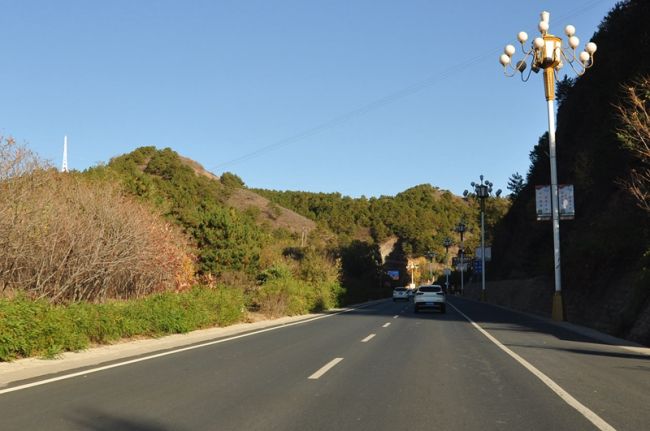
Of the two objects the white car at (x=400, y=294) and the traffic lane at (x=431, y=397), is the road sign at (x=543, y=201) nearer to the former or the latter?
the traffic lane at (x=431, y=397)

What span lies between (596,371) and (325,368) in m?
4.87

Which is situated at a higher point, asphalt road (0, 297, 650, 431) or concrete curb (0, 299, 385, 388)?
asphalt road (0, 297, 650, 431)

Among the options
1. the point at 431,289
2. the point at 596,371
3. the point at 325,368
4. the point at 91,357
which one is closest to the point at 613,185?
the point at 431,289

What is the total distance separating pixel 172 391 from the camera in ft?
26.7

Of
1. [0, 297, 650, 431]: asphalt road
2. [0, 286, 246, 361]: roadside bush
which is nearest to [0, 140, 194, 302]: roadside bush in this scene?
[0, 286, 246, 361]: roadside bush

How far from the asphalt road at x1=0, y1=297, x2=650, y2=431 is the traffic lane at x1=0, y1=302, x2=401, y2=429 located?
0.02m

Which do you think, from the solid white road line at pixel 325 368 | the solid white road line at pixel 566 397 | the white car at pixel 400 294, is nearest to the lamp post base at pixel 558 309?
the solid white road line at pixel 566 397

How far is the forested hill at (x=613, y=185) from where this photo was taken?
18.3m

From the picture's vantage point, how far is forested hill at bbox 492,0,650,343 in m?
18.3

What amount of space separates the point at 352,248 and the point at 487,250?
2255cm

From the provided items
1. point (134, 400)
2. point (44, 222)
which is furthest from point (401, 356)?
point (44, 222)

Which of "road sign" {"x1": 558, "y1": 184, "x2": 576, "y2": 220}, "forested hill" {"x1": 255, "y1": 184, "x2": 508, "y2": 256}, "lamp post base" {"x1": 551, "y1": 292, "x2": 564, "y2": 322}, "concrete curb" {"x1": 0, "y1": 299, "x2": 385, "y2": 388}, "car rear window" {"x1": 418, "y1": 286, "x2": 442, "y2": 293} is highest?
"forested hill" {"x1": 255, "y1": 184, "x2": 508, "y2": 256}

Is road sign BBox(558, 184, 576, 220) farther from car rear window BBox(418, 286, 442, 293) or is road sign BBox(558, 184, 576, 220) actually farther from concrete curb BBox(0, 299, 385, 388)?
concrete curb BBox(0, 299, 385, 388)

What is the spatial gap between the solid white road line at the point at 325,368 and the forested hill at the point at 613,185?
359 inches
